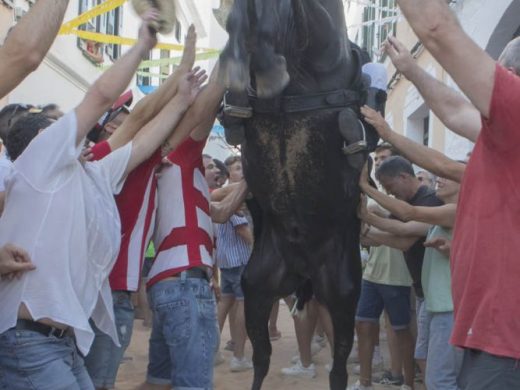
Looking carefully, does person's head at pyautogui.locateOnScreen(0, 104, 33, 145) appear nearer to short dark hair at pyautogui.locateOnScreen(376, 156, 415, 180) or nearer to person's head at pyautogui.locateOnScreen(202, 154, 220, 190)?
person's head at pyautogui.locateOnScreen(202, 154, 220, 190)

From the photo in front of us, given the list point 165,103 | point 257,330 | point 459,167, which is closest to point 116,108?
point 165,103

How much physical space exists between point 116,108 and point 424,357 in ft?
8.97

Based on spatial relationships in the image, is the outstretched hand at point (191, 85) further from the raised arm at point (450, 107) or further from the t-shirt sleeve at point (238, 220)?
the t-shirt sleeve at point (238, 220)

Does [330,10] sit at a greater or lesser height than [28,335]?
greater

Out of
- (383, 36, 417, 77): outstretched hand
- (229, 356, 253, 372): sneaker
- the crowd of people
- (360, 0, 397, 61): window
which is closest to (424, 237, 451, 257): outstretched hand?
the crowd of people

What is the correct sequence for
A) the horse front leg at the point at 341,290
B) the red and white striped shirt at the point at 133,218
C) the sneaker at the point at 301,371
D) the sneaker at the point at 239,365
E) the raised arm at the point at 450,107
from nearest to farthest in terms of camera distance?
the raised arm at the point at 450,107, the red and white striped shirt at the point at 133,218, the horse front leg at the point at 341,290, the sneaker at the point at 301,371, the sneaker at the point at 239,365

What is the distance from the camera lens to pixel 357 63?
12.5 ft

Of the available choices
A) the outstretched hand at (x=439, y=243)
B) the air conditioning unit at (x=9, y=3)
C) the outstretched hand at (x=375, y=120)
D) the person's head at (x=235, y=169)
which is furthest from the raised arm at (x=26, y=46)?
the air conditioning unit at (x=9, y=3)

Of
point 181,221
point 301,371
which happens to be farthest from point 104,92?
point 301,371

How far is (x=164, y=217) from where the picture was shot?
11.3ft

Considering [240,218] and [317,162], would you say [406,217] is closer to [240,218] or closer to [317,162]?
[317,162]

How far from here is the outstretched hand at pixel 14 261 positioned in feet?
7.90

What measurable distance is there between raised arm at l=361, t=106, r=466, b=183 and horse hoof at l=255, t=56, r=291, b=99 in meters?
0.57

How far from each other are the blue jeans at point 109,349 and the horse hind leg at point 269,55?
3.93ft
